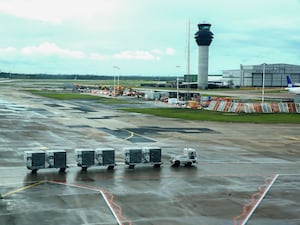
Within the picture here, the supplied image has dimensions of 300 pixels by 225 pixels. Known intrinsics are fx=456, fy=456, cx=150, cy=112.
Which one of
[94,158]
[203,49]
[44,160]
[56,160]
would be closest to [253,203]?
[94,158]

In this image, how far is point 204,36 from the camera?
19350 cm

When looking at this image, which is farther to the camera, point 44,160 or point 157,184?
point 44,160

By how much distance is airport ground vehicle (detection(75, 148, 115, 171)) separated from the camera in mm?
31016

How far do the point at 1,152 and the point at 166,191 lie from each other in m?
17.5

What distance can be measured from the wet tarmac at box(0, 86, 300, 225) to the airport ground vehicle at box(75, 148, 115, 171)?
1.93 ft

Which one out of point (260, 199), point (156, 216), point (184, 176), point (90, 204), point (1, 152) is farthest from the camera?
point (1, 152)

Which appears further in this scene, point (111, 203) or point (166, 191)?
point (166, 191)

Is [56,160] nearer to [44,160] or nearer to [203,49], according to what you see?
[44,160]

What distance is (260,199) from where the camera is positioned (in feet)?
79.9

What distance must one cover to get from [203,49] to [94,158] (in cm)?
16861

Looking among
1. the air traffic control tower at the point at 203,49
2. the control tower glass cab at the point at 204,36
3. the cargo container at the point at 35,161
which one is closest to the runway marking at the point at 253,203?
the cargo container at the point at 35,161

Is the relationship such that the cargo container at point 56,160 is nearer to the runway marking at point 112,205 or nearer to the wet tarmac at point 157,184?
the wet tarmac at point 157,184

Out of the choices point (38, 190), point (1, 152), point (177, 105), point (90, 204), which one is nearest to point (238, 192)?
point (90, 204)

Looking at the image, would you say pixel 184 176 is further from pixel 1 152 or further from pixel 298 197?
pixel 1 152
